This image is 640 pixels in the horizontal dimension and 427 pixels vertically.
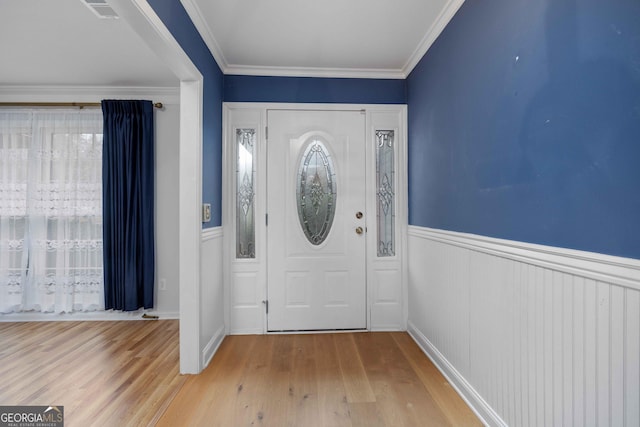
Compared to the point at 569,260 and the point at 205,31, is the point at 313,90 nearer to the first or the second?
the point at 205,31

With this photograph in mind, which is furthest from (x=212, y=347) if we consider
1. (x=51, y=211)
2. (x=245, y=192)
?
(x=51, y=211)

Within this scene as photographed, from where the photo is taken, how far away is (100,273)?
3385mm

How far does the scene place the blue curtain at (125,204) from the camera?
3.31 metres

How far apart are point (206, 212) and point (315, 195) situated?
1066 millimetres

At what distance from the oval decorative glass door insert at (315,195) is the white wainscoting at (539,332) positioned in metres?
1.16

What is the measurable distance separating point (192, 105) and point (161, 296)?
7.21ft

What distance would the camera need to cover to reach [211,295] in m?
2.67

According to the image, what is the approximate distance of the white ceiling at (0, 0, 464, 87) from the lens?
218 cm

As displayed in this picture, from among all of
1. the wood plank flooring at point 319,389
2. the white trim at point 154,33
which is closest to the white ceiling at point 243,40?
the white trim at point 154,33

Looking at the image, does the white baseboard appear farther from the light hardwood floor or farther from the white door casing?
the white door casing

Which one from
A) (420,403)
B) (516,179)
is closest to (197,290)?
(420,403)

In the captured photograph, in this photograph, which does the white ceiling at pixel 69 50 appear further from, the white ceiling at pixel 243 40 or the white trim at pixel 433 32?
the white trim at pixel 433 32

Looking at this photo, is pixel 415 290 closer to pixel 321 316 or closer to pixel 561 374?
pixel 321 316

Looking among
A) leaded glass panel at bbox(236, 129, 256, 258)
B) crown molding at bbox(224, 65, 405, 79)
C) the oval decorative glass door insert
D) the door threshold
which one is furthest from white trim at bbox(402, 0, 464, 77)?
the door threshold
